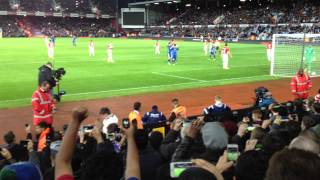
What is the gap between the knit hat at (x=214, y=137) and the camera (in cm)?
474

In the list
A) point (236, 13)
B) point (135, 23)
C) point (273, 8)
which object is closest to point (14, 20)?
point (135, 23)

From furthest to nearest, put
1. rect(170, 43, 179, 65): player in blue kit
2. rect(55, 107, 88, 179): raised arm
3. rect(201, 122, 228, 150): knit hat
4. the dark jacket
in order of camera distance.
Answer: rect(170, 43, 179, 65): player in blue kit
the dark jacket
rect(201, 122, 228, 150): knit hat
rect(55, 107, 88, 179): raised arm

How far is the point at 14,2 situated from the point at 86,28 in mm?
18356

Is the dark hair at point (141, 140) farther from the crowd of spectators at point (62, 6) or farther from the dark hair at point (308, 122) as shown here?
the crowd of spectators at point (62, 6)

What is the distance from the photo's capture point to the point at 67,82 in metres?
23.4

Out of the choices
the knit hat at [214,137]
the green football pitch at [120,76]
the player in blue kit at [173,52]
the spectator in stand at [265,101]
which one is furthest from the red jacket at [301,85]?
the player in blue kit at [173,52]

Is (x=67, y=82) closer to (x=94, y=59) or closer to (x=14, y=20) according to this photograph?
(x=94, y=59)

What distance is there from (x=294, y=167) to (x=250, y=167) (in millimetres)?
1492

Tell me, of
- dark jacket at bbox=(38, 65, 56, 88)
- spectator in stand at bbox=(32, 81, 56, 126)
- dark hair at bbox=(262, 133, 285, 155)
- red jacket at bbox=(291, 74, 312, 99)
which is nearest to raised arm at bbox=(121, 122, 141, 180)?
dark hair at bbox=(262, 133, 285, 155)

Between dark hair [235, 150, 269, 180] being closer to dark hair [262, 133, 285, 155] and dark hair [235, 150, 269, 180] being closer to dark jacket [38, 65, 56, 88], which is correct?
dark hair [262, 133, 285, 155]

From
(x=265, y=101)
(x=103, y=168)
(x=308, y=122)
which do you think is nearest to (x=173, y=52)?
(x=265, y=101)

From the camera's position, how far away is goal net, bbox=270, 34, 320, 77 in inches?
1059

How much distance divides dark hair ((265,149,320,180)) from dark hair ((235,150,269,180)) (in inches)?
52.6

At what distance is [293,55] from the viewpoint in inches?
1266
